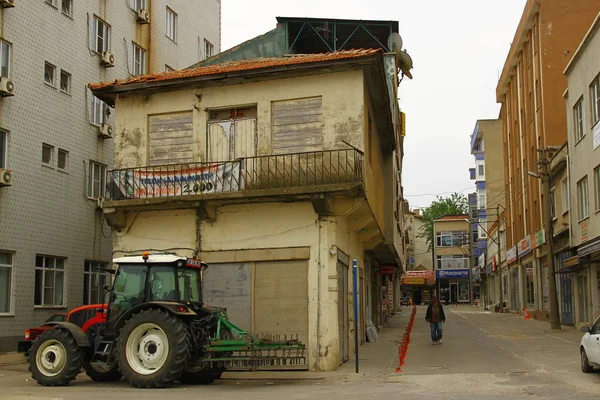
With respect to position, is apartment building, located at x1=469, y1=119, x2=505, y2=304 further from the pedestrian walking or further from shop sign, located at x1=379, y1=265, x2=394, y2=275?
the pedestrian walking

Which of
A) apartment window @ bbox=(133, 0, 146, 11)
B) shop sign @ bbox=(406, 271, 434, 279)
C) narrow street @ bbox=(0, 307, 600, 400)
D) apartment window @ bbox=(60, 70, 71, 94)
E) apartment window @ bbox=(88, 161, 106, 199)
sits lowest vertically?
narrow street @ bbox=(0, 307, 600, 400)

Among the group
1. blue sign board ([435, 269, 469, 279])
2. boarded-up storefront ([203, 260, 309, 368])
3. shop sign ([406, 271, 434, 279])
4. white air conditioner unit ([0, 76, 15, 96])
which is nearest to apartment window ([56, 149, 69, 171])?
white air conditioner unit ([0, 76, 15, 96])

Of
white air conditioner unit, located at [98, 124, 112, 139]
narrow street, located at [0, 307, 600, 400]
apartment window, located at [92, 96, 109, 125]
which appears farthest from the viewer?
apartment window, located at [92, 96, 109, 125]

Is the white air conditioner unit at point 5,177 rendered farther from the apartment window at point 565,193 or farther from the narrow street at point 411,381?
the apartment window at point 565,193

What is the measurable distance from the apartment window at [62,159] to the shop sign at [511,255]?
32.7m

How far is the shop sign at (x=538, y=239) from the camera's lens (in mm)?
37844

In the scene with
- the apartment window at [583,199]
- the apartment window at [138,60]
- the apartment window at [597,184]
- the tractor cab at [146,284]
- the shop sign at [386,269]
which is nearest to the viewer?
the tractor cab at [146,284]

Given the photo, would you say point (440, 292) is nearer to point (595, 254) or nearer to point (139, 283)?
point (595, 254)

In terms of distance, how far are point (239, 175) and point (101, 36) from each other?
1502cm

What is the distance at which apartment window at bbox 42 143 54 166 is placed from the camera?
Result: 2577 cm

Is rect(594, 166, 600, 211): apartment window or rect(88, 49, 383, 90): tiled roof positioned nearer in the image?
rect(88, 49, 383, 90): tiled roof

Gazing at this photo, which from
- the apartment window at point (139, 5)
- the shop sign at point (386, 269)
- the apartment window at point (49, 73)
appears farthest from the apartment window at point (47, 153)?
the shop sign at point (386, 269)

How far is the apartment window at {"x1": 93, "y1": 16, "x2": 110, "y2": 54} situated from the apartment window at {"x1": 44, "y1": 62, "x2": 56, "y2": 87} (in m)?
3.05

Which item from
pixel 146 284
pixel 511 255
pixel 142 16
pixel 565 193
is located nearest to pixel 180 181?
pixel 146 284
